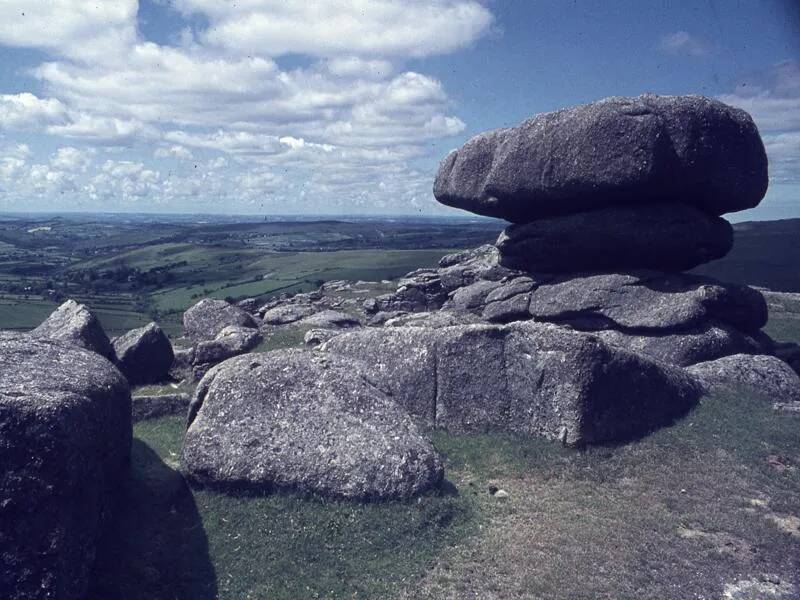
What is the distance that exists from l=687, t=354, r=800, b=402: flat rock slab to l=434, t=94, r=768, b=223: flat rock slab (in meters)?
8.01

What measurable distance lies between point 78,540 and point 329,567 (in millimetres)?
4345

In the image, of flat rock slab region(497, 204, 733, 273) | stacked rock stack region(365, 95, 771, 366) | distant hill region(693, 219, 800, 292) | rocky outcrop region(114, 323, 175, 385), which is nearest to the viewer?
stacked rock stack region(365, 95, 771, 366)

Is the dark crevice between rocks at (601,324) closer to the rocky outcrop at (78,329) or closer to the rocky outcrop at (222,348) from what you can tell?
the rocky outcrop at (222,348)

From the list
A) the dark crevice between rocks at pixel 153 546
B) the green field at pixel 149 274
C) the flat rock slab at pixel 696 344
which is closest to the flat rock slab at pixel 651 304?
the flat rock slab at pixel 696 344

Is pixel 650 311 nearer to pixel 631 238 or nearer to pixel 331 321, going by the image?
pixel 631 238

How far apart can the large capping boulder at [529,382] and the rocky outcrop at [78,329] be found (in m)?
11.6

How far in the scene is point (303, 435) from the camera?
1437 centimetres

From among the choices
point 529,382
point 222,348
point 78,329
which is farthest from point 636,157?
point 78,329

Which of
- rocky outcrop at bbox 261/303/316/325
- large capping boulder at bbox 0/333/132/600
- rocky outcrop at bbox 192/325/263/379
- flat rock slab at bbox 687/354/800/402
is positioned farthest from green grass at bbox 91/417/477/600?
rocky outcrop at bbox 261/303/316/325

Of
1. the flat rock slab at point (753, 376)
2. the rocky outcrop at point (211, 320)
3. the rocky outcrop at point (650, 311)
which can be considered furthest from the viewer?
the rocky outcrop at point (211, 320)

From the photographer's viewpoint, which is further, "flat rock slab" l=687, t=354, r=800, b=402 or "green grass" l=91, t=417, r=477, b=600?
"flat rock slab" l=687, t=354, r=800, b=402

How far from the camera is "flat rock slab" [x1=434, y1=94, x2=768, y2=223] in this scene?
25219 millimetres

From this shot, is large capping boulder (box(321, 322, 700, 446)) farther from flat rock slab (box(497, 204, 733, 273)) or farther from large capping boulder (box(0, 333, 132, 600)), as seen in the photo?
flat rock slab (box(497, 204, 733, 273))

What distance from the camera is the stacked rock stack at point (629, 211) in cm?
2516
